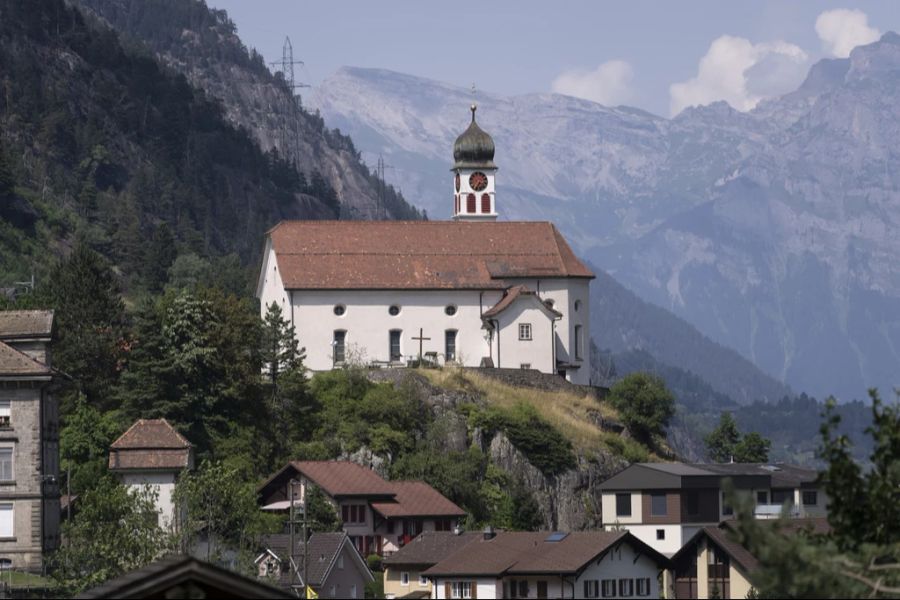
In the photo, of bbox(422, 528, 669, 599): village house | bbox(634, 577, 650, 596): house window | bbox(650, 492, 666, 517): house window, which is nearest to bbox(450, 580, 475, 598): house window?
bbox(422, 528, 669, 599): village house

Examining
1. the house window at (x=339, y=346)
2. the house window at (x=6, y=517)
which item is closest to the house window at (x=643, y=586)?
the house window at (x=6, y=517)

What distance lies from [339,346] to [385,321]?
8.16ft

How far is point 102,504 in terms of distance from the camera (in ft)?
248

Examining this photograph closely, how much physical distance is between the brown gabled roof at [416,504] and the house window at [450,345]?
13.5m

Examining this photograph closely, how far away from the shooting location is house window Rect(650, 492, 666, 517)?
9462cm

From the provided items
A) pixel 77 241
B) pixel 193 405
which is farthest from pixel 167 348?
pixel 77 241

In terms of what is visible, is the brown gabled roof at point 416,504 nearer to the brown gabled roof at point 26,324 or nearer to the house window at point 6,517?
the brown gabled roof at point 26,324

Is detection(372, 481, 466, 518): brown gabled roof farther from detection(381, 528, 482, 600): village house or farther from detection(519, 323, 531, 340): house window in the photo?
detection(519, 323, 531, 340): house window

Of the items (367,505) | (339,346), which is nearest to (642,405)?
(339,346)

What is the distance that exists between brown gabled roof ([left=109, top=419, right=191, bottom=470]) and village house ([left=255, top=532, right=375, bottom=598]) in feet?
16.9

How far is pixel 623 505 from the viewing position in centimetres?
9512

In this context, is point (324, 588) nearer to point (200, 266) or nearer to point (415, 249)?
point (415, 249)

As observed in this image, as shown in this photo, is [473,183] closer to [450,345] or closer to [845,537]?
[450,345]

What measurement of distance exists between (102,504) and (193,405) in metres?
17.8
